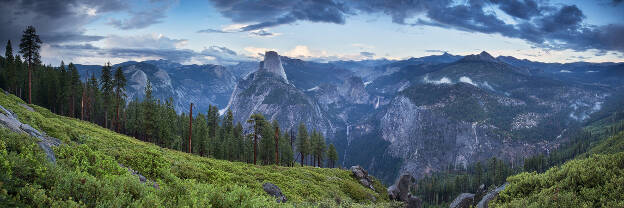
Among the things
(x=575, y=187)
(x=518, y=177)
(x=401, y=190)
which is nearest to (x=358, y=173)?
(x=401, y=190)

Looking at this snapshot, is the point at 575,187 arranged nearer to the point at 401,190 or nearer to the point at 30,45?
the point at 401,190

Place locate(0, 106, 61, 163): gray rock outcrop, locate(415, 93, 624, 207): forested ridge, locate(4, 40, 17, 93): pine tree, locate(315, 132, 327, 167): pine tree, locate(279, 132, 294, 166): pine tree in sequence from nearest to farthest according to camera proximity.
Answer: locate(0, 106, 61, 163): gray rock outcrop, locate(415, 93, 624, 207): forested ridge, locate(4, 40, 17, 93): pine tree, locate(279, 132, 294, 166): pine tree, locate(315, 132, 327, 167): pine tree

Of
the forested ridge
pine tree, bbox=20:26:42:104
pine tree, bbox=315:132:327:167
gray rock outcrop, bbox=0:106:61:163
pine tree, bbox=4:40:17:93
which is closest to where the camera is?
gray rock outcrop, bbox=0:106:61:163

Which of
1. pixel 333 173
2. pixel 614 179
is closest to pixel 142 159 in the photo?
pixel 614 179

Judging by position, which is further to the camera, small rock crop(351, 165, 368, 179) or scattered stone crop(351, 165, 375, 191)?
small rock crop(351, 165, 368, 179)

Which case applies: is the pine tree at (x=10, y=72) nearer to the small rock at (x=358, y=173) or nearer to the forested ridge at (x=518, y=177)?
the small rock at (x=358, y=173)

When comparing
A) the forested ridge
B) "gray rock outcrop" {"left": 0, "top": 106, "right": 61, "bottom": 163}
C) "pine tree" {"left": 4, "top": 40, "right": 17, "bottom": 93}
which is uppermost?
"pine tree" {"left": 4, "top": 40, "right": 17, "bottom": 93}

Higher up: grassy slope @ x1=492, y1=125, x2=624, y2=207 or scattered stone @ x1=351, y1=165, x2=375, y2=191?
grassy slope @ x1=492, y1=125, x2=624, y2=207

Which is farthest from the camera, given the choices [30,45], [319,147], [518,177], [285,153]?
[319,147]

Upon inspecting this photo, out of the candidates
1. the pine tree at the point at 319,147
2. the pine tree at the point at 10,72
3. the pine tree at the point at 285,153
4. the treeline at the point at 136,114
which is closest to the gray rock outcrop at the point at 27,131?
the treeline at the point at 136,114

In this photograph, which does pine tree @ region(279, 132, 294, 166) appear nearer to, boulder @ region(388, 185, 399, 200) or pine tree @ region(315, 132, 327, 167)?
pine tree @ region(315, 132, 327, 167)

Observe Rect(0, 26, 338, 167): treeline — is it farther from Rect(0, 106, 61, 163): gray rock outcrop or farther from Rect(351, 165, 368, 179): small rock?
Rect(0, 106, 61, 163): gray rock outcrop

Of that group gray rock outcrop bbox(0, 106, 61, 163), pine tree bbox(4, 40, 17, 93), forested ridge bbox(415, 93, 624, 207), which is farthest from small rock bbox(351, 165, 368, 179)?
pine tree bbox(4, 40, 17, 93)

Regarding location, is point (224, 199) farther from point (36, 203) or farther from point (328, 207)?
point (328, 207)
